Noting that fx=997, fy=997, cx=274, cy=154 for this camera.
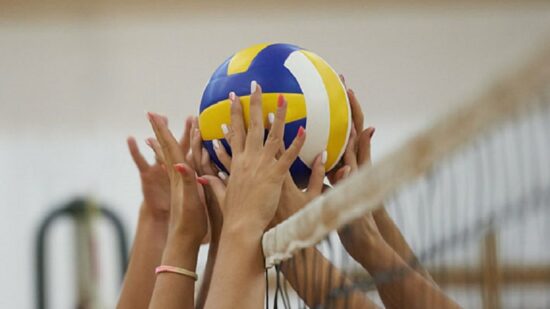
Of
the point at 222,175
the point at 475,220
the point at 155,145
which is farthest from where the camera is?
the point at 155,145

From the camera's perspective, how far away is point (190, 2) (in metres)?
6.11

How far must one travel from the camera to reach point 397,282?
1.81 metres

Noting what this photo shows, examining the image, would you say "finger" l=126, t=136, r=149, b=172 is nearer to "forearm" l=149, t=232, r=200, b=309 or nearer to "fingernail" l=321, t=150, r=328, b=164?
"forearm" l=149, t=232, r=200, b=309

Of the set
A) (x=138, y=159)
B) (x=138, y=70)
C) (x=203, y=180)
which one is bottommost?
(x=203, y=180)

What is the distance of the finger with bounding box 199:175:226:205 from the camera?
1866mm

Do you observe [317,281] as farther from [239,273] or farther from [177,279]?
[177,279]

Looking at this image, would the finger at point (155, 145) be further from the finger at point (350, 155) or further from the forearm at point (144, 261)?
the finger at point (350, 155)

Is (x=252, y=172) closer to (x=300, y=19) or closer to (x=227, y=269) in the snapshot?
(x=227, y=269)

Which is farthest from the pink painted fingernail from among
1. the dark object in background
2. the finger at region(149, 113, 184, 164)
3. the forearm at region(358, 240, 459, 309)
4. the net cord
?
the dark object in background

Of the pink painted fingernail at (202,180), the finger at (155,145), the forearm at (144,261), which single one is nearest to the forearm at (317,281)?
the pink painted fingernail at (202,180)

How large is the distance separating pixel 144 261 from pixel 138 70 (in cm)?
349

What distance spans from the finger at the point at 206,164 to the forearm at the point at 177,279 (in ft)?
0.46

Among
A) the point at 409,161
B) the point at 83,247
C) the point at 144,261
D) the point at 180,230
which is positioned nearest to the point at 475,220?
the point at 409,161

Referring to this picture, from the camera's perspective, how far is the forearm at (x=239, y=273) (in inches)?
67.8
